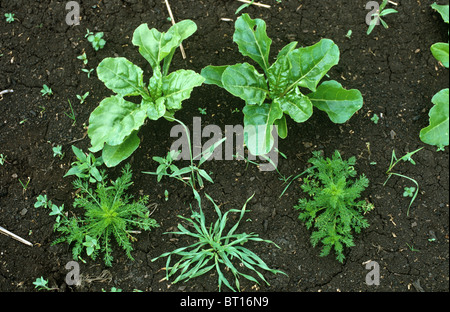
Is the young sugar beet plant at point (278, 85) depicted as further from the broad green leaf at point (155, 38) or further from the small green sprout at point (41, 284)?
the small green sprout at point (41, 284)

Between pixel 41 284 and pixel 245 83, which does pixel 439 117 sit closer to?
pixel 245 83

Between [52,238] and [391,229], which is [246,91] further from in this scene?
[52,238]

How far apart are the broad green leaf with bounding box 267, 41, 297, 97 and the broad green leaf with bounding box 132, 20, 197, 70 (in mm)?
572

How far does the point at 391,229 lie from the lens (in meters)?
2.63

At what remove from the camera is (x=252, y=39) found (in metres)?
2.60

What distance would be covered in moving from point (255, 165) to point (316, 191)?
16.9 inches

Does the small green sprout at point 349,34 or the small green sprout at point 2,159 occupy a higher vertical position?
the small green sprout at point 349,34

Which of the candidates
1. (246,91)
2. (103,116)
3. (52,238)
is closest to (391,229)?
(246,91)

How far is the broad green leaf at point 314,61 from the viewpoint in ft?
8.14

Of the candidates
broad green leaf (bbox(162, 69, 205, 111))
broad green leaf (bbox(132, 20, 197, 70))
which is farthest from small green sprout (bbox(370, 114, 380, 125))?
broad green leaf (bbox(132, 20, 197, 70))

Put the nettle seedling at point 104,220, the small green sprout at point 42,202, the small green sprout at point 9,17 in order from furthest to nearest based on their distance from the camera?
the small green sprout at point 9,17 → the small green sprout at point 42,202 → the nettle seedling at point 104,220

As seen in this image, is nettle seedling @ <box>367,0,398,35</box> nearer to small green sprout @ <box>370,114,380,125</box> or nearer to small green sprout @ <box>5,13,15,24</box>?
small green sprout @ <box>370,114,380,125</box>

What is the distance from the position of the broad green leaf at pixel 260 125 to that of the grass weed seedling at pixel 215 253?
0.39m

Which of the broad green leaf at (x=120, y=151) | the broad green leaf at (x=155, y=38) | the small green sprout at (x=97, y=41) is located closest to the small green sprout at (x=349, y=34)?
the broad green leaf at (x=155, y=38)
